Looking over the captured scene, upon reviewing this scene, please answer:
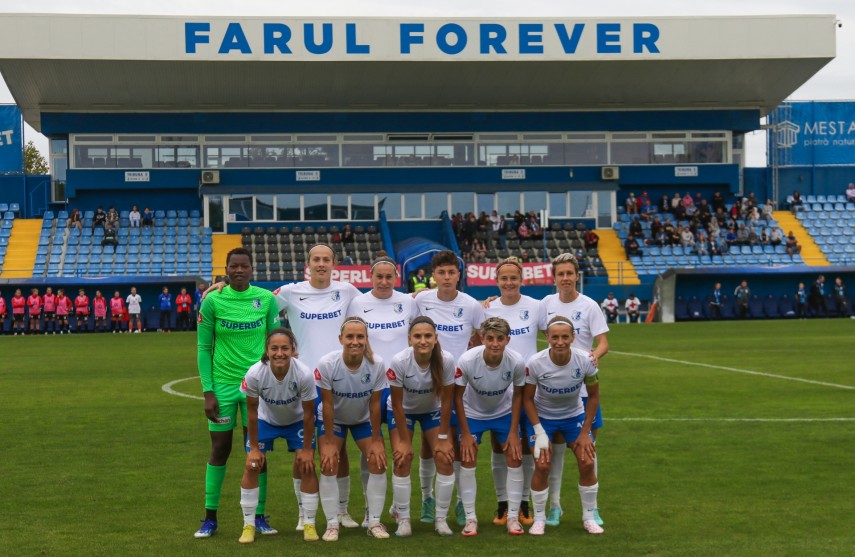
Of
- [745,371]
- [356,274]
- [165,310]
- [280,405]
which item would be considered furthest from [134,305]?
[280,405]

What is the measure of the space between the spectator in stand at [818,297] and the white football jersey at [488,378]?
127 feet

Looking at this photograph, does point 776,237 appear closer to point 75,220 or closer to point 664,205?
point 664,205

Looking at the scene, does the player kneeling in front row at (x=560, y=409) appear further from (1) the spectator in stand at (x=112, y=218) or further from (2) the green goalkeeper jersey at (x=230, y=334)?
(1) the spectator in stand at (x=112, y=218)

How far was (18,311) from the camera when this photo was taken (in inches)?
1580

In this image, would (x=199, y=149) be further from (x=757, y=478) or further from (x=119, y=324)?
(x=757, y=478)

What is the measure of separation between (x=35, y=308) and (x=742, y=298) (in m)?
25.3

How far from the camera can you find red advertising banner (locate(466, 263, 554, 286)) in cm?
4247

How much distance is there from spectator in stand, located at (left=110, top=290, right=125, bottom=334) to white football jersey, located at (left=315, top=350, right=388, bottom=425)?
33.3 meters

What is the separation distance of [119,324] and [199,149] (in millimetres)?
12107

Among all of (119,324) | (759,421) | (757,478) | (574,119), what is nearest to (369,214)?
(574,119)

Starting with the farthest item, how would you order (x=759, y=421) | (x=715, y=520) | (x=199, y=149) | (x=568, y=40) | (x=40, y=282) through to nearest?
(x=199, y=149) < (x=568, y=40) < (x=40, y=282) < (x=759, y=421) < (x=715, y=520)

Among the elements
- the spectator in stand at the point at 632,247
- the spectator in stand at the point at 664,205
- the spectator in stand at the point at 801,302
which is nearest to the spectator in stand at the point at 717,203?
the spectator in stand at the point at 664,205

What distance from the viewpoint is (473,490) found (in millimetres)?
8484

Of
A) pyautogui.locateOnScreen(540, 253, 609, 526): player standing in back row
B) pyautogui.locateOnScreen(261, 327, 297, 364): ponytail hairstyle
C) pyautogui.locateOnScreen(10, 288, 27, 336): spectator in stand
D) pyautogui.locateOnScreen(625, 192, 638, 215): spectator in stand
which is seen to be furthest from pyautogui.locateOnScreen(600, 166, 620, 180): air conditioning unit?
pyautogui.locateOnScreen(261, 327, 297, 364): ponytail hairstyle
